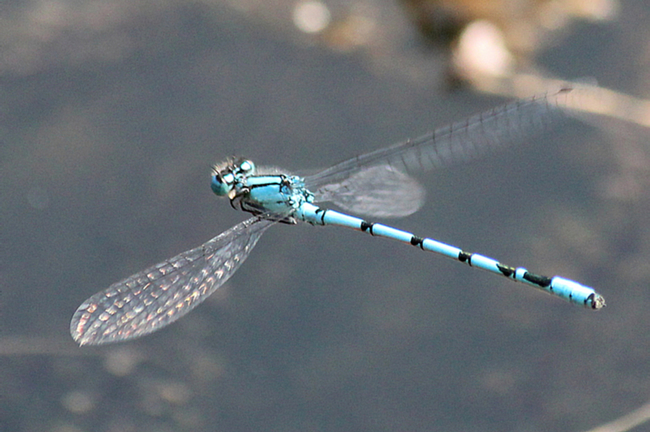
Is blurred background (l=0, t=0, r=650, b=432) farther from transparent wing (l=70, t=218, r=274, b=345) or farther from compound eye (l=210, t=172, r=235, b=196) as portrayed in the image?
transparent wing (l=70, t=218, r=274, b=345)

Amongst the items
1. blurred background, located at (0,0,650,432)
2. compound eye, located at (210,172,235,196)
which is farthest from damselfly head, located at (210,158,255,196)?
blurred background, located at (0,0,650,432)

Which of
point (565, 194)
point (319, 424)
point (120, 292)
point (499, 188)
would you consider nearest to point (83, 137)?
point (120, 292)

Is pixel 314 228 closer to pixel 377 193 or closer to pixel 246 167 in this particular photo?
pixel 377 193

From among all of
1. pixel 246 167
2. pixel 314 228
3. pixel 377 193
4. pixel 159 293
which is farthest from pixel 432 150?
pixel 159 293

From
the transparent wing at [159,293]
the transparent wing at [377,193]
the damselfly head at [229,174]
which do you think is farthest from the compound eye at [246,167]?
the transparent wing at [377,193]

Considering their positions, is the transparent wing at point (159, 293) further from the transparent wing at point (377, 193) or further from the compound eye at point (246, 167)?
the transparent wing at point (377, 193)

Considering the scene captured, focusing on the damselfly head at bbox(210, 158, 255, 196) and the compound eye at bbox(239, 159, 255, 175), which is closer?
the damselfly head at bbox(210, 158, 255, 196)

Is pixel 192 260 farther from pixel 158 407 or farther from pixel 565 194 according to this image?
pixel 565 194
